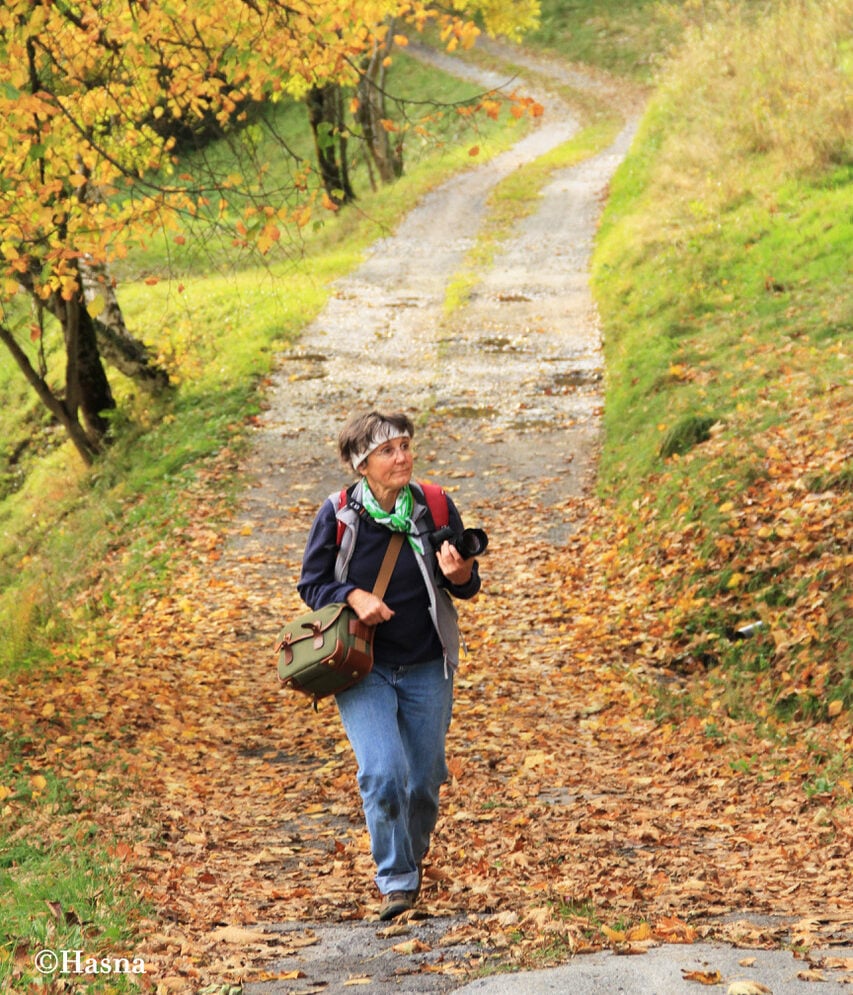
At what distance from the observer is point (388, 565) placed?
16.6ft

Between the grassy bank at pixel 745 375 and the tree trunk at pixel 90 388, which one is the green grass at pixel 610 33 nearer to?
the grassy bank at pixel 745 375

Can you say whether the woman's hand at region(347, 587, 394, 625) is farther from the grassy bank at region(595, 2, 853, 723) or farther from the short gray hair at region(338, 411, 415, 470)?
the grassy bank at region(595, 2, 853, 723)

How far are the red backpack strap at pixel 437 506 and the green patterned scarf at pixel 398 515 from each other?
3.6 inches

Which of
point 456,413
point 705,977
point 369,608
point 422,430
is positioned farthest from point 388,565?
point 456,413

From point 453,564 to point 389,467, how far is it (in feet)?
1.56

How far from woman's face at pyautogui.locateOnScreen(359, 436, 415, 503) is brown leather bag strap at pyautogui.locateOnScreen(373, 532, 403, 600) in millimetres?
179

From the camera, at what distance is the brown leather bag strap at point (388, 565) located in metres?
5.04

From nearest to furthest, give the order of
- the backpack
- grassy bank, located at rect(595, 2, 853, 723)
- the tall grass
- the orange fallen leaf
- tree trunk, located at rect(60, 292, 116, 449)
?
A: the orange fallen leaf, the backpack, grassy bank, located at rect(595, 2, 853, 723), tree trunk, located at rect(60, 292, 116, 449), the tall grass

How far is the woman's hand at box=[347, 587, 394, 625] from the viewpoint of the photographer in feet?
16.0

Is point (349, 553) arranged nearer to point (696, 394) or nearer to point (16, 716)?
point (16, 716)

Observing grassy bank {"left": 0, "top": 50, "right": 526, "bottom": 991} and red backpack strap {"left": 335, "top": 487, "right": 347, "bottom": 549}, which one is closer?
red backpack strap {"left": 335, "top": 487, "right": 347, "bottom": 549}

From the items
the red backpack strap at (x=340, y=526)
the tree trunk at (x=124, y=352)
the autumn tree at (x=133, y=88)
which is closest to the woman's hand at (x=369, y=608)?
the red backpack strap at (x=340, y=526)

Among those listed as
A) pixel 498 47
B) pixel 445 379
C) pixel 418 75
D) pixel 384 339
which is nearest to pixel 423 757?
pixel 445 379

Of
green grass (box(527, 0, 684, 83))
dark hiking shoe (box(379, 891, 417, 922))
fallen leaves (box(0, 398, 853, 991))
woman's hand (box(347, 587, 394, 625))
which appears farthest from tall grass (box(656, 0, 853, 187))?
green grass (box(527, 0, 684, 83))
